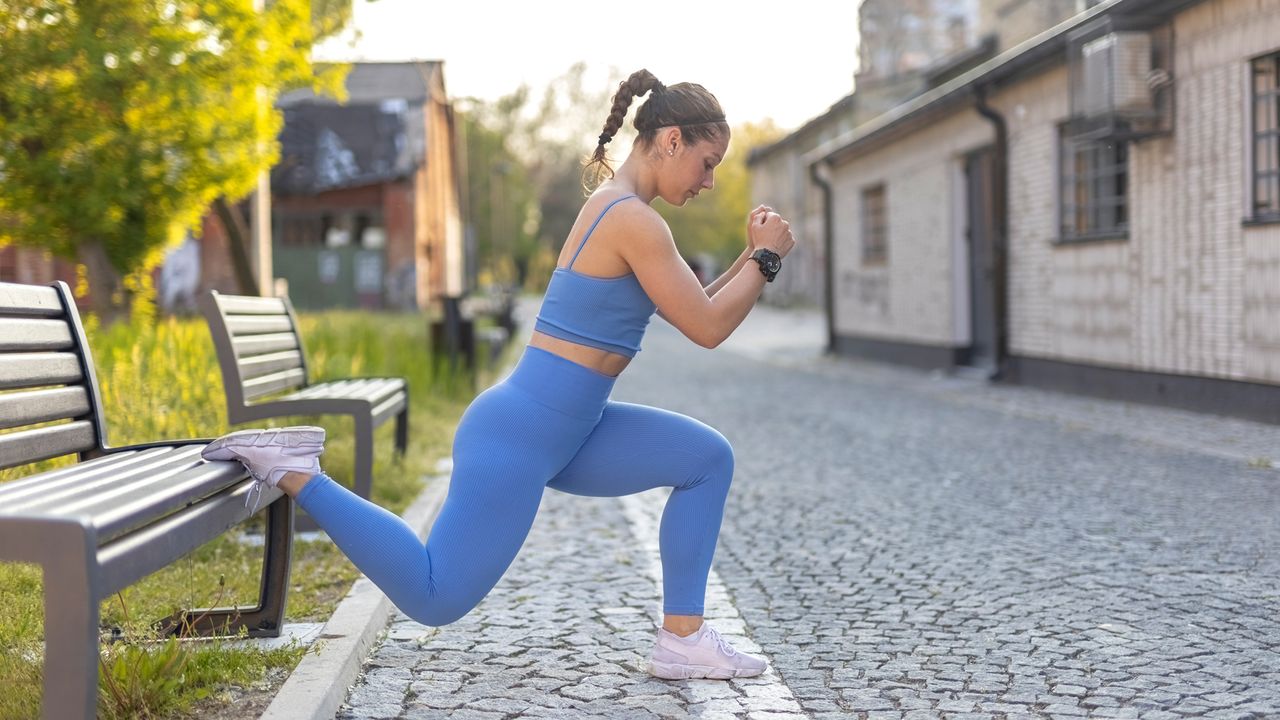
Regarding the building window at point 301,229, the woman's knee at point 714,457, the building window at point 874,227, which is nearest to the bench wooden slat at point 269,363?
the woman's knee at point 714,457

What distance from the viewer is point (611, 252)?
3512 mm

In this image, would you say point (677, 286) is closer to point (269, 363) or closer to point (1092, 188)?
point (269, 363)

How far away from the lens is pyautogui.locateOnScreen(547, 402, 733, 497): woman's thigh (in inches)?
148

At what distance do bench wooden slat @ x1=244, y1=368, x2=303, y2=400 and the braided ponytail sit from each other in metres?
2.68

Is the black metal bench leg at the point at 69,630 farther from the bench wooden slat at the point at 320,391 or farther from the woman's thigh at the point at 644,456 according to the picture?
the bench wooden slat at the point at 320,391

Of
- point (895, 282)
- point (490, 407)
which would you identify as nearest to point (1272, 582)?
point (490, 407)

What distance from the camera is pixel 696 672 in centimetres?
385

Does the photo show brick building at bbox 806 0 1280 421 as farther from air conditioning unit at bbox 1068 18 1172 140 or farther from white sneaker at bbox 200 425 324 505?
white sneaker at bbox 200 425 324 505

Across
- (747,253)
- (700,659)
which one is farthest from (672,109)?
(700,659)

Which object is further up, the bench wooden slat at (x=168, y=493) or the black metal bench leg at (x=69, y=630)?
the bench wooden slat at (x=168, y=493)

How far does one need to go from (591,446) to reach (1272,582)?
285 centimetres

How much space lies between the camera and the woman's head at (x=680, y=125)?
3543mm

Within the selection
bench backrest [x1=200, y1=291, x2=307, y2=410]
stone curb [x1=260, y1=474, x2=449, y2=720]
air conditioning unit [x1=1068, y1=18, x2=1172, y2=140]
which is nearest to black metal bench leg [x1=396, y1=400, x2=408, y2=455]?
bench backrest [x1=200, y1=291, x2=307, y2=410]

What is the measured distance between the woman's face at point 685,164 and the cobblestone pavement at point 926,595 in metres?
1.42
